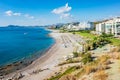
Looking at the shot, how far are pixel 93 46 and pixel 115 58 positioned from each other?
119 ft

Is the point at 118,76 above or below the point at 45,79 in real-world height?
above

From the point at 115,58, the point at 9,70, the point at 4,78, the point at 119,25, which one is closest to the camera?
the point at 115,58

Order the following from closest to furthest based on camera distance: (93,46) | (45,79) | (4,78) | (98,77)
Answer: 1. (98,77)
2. (45,79)
3. (4,78)
4. (93,46)

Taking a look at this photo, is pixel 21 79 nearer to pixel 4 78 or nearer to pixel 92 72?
pixel 4 78

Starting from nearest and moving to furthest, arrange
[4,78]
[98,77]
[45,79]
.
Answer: [98,77]
[45,79]
[4,78]

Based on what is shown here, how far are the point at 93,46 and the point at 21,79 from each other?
3432 centimetres

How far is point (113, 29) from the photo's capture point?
113875 mm

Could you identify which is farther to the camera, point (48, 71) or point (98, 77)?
point (48, 71)

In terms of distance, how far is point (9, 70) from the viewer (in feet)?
157

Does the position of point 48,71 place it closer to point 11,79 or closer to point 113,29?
point 11,79

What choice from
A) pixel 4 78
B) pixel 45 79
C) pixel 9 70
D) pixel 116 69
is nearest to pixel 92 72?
pixel 116 69

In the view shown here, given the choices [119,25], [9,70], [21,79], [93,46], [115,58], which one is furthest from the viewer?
[119,25]

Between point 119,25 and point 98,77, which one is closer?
point 98,77

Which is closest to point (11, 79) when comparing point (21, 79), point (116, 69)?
point (21, 79)
